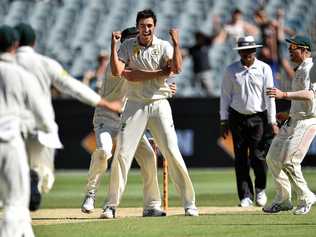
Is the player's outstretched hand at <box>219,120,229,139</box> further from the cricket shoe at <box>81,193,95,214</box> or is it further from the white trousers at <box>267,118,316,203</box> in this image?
the cricket shoe at <box>81,193,95,214</box>

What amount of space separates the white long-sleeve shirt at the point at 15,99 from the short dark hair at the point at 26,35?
3.75 feet

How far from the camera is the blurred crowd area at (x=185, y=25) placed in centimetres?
2420

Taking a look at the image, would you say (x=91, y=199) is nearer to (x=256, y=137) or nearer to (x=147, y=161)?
(x=147, y=161)

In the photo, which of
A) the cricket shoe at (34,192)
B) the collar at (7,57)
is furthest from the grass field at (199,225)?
the collar at (7,57)

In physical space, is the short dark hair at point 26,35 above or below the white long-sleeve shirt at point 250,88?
above

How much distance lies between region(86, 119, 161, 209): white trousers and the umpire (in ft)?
6.06

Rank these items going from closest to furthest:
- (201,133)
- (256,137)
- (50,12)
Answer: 1. (256,137)
2. (201,133)
3. (50,12)

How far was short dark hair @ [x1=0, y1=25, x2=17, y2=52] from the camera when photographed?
332 inches

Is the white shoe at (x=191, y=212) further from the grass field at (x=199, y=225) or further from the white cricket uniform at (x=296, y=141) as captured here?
the white cricket uniform at (x=296, y=141)

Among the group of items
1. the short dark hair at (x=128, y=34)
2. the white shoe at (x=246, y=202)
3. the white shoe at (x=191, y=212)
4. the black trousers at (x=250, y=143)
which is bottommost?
the white shoe at (x=246, y=202)

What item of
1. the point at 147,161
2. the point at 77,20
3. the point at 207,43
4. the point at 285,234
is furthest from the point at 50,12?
the point at 285,234

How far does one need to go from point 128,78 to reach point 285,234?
2876 millimetres

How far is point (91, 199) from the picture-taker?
529 inches

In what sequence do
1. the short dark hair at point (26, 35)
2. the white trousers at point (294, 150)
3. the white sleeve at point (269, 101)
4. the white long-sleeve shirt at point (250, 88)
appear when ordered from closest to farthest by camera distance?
the short dark hair at point (26, 35) → the white trousers at point (294, 150) → the white sleeve at point (269, 101) → the white long-sleeve shirt at point (250, 88)
